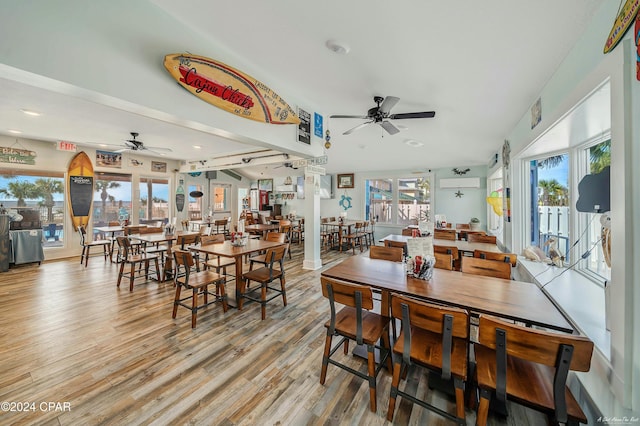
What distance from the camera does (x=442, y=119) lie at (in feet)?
11.8

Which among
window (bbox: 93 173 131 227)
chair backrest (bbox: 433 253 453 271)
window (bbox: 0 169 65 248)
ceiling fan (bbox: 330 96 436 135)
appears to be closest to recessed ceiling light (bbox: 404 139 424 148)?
ceiling fan (bbox: 330 96 436 135)

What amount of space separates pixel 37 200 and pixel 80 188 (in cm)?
76

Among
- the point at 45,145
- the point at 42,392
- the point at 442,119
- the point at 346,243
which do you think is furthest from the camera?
the point at 346,243

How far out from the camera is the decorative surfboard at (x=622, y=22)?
39.0 inches

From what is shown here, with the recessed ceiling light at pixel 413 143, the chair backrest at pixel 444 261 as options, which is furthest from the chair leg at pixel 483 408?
the recessed ceiling light at pixel 413 143

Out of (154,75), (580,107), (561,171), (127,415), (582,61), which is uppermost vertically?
(154,75)

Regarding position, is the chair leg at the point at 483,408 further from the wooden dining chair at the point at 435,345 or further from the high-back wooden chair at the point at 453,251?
the high-back wooden chair at the point at 453,251

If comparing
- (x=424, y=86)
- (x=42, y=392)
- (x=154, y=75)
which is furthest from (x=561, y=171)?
(x=42, y=392)

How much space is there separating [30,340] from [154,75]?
9.50ft

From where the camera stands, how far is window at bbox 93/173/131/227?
629cm

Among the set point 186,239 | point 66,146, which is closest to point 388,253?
point 186,239

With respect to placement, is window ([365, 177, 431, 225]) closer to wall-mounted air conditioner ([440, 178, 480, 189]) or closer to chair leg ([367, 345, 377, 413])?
wall-mounted air conditioner ([440, 178, 480, 189])

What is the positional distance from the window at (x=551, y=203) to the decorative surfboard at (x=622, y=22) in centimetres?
182

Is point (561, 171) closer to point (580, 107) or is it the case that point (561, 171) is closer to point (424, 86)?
point (580, 107)
